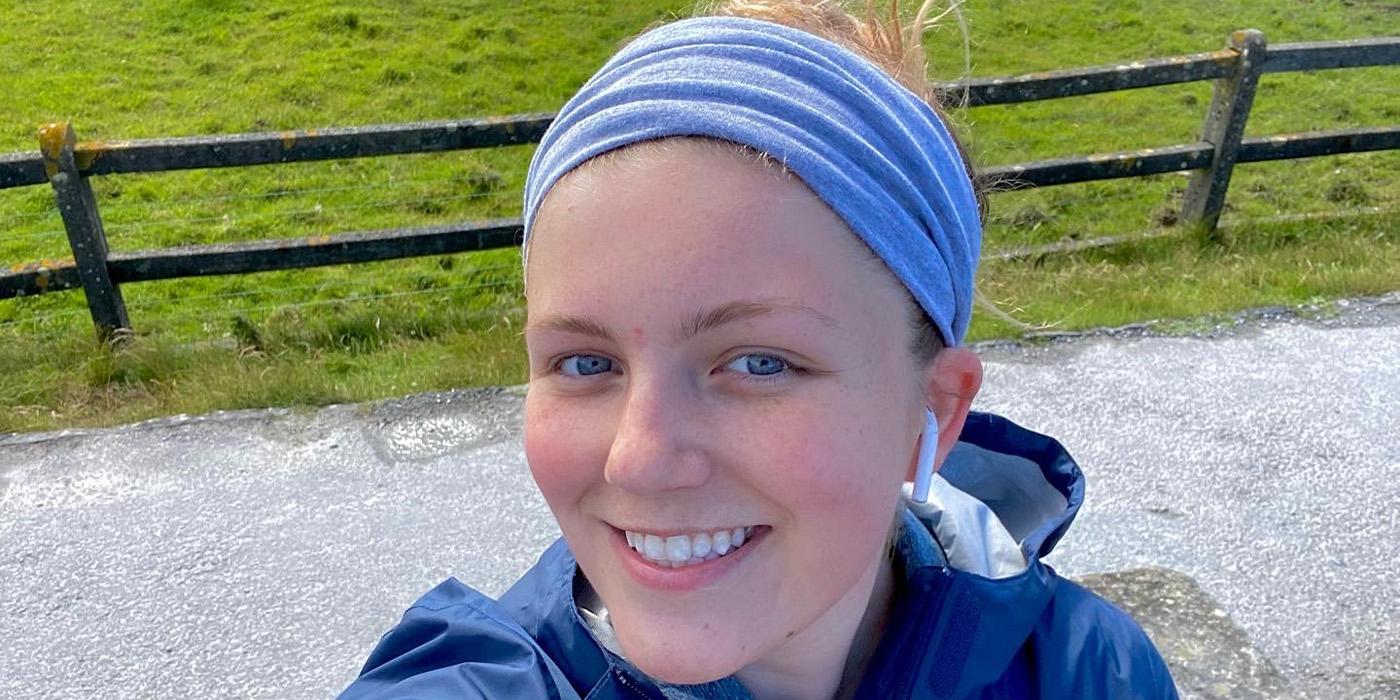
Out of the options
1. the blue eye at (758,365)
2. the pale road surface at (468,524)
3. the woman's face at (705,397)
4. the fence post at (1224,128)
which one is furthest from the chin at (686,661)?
the fence post at (1224,128)

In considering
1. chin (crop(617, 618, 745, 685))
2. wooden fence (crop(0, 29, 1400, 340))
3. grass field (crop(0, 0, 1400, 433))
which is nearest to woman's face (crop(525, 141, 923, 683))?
chin (crop(617, 618, 745, 685))

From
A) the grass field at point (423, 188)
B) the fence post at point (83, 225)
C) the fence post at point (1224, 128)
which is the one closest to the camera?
the grass field at point (423, 188)

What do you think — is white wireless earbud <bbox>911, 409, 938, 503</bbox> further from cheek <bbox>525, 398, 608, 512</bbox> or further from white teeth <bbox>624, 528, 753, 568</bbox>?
cheek <bbox>525, 398, 608, 512</bbox>

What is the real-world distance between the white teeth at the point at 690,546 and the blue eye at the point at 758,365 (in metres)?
0.18

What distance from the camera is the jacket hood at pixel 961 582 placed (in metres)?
1.46

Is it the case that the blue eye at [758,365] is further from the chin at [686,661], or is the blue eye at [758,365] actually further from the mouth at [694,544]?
the chin at [686,661]

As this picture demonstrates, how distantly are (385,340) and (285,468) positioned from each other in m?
1.44

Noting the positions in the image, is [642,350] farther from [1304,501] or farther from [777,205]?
[1304,501]

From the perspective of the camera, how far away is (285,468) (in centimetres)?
362

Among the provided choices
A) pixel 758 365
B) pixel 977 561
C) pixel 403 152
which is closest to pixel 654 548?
pixel 758 365

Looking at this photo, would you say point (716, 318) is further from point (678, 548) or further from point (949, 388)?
point (949, 388)

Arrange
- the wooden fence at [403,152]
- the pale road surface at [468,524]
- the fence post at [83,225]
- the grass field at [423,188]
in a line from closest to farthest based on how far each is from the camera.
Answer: the pale road surface at [468,524] < the grass field at [423,188] < the fence post at [83,225] < the wooden fence at [403,152]

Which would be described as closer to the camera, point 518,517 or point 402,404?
point 518,517

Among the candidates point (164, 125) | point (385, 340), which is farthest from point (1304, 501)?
point (164, 125)
